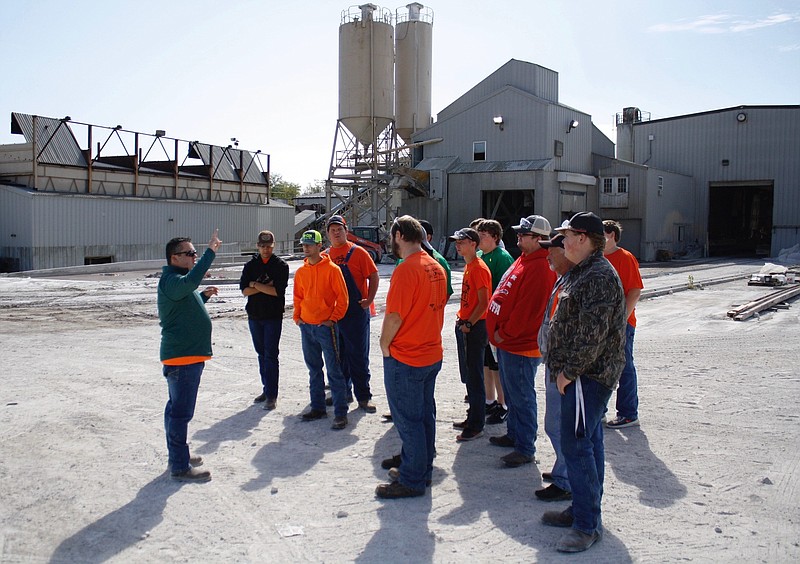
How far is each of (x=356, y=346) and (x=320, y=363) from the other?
1.71 ft

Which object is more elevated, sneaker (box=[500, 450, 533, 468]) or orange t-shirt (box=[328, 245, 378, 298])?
orange t-shirt (box=[328, 245, 378, 298])

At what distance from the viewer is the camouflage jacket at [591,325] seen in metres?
3.84

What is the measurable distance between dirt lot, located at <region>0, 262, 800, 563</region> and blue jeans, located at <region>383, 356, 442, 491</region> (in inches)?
7.2

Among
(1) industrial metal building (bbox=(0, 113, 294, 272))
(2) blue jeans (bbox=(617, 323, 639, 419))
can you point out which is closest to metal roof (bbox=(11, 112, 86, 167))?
(1) industrial metal building (bbox=(0, 113, 294, 272))

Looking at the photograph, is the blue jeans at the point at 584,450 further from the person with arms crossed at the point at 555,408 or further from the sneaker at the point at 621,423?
the sneaker at the point at 621,423

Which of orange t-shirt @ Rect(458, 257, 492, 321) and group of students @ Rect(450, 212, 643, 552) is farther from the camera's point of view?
orange t-shirt @ Rect(458, 257, 492, 321)

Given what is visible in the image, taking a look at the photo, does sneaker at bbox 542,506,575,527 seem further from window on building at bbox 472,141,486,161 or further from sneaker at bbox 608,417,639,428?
window on building at bbox 472,141,486,161

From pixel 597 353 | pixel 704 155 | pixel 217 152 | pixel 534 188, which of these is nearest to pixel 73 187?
pixel 217 152

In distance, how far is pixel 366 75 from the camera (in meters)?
35.9

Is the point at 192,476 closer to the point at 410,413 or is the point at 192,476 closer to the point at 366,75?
the point at 410,413

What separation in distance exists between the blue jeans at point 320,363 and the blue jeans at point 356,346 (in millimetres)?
215

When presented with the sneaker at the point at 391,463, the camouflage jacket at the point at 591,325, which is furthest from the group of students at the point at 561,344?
the sneaker at the point at 391,463

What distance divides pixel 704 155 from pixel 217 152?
95.3ft

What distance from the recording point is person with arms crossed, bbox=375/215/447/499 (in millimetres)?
4746
